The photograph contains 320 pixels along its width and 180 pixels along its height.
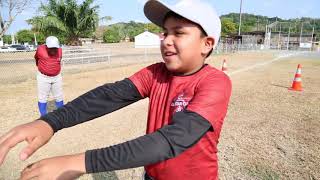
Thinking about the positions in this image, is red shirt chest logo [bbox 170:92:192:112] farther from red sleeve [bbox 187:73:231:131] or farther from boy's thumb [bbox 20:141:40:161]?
boy's thumb [bbox 20:141:40:161]

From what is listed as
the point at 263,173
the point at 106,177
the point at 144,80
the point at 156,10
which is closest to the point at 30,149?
the point at 144,80

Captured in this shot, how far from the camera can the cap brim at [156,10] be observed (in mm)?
1390

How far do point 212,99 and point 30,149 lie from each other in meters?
0.71

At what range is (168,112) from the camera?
1410 millimetres

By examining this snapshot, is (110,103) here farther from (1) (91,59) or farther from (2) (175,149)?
(1) (91,59)

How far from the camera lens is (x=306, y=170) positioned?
13.0 feet

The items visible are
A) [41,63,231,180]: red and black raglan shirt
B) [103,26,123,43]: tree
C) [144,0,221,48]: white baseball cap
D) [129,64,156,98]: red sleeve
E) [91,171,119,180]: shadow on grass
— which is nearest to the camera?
[41,63,231,180]: red and black raglan shirt

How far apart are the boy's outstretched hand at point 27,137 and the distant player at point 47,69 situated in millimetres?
5340

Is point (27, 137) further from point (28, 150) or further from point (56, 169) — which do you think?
point (56, 169)

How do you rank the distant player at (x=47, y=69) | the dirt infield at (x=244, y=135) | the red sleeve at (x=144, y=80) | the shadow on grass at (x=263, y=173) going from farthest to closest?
the distant player at (x=47, y=69) → the dirt infield at (x=244, y=135) → the shadow on grass at (x=263, y=173) → the red sleeve at (x=144, y=80)

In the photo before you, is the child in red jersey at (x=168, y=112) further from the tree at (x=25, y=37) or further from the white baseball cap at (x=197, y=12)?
the tree at (x=25, y=37)

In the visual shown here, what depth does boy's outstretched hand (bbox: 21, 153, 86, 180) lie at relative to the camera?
2.80 feet

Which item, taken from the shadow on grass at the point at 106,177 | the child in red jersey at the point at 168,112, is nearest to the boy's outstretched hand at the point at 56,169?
the child in red jersey at the point at 168,112

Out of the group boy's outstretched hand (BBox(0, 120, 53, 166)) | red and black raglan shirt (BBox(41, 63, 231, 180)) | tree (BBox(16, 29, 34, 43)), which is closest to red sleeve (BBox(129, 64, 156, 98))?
red and black raglan shirt (BBox(41, 63, 231, 180))
